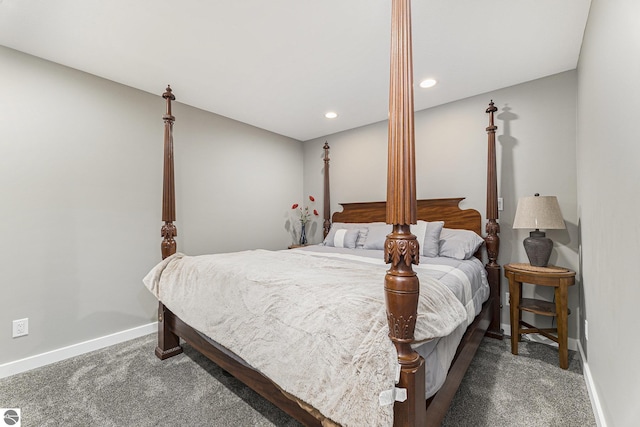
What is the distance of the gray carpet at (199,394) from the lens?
152cm

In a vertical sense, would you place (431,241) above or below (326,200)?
below

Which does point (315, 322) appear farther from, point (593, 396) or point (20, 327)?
point (20, 327)

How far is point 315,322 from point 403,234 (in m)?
0.54

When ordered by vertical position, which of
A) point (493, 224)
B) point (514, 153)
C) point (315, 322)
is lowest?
point (315, 322)

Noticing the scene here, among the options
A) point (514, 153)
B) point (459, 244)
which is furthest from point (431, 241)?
point (514, 153)

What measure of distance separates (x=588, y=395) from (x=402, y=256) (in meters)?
1.84

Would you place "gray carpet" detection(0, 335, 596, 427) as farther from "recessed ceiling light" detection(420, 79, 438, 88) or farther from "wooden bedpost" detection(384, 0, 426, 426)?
"recessed ceiling light" detection(420, 79, 438, 88)

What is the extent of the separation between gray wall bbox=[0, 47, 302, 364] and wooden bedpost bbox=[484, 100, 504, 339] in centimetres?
300

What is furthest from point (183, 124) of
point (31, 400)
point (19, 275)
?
point (31, 400)

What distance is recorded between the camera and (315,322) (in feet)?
3.78

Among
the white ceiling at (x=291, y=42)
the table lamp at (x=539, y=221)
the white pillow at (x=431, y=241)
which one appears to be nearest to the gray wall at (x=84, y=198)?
the white ceiling at (x=291, y=42)

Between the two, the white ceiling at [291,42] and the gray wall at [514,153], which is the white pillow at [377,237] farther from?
the white ceiling at [291,42]

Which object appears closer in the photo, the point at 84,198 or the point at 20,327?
the point at 20,327

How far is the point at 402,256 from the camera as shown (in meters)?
0.95
